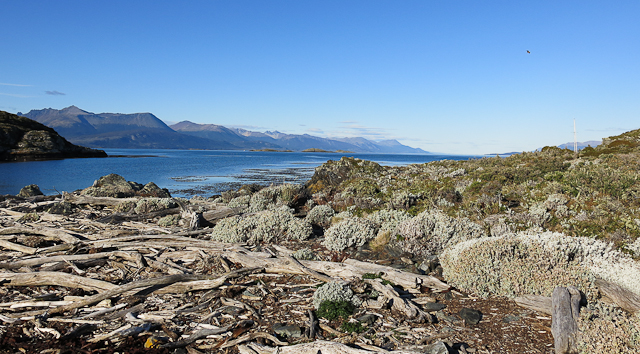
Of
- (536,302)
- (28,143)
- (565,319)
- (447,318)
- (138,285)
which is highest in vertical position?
(28,143)

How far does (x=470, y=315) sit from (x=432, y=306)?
2.14 ft

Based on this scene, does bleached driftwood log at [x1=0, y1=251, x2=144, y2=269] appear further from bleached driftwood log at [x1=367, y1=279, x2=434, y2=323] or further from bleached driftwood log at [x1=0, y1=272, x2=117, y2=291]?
bleached driftwood log at [x1=367, y1=279, x2=434, y2=323]

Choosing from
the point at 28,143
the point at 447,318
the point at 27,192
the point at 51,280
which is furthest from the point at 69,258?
the point at 28,143

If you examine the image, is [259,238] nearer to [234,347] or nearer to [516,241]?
[234,347]

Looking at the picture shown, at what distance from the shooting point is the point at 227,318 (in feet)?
18.4

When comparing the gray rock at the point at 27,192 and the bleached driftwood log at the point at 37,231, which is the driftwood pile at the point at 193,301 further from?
the gray rock at the point at 27,192

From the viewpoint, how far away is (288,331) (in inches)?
203

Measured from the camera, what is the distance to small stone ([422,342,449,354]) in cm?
441

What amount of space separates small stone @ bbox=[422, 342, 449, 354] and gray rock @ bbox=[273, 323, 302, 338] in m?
1.79

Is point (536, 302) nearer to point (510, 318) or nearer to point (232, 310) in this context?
point (510, 318)

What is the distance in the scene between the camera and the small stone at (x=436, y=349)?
4.41m

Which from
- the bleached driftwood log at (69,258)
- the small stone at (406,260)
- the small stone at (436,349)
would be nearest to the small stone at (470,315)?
the small stone at (436,349)

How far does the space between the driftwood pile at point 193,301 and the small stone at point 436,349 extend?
0.02m

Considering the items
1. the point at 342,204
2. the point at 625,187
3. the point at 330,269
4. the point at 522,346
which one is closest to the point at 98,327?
the point at 330,269
